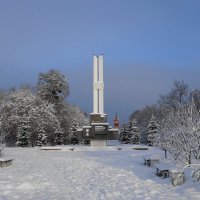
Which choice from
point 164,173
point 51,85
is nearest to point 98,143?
point 51,85

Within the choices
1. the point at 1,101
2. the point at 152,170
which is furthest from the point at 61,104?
the point at 152,170

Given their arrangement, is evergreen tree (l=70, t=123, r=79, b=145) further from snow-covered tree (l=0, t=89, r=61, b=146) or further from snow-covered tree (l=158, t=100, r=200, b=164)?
→ snow-covered tree (l=158, t=100, r=200, b=164)

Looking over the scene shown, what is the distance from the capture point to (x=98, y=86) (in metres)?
41.8

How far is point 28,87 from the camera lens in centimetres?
5416

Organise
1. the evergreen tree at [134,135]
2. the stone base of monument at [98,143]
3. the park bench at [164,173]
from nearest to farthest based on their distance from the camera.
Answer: the park bench at [164,173] → the stone base of monument at [98,143] → the evergreen tree at [134,135]

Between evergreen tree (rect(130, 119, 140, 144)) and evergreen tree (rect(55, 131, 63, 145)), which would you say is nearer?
evergreen tree (rect(55, 131, 63, 145))

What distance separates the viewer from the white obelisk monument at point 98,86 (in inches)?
1647

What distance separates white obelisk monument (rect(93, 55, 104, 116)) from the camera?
41.8 metres

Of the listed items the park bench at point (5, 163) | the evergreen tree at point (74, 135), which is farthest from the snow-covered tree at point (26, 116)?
the park bench at point (5, 163)

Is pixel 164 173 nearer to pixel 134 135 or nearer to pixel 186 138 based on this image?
pixel 186 138

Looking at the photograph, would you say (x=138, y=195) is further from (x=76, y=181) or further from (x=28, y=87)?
(x=28, y=87)

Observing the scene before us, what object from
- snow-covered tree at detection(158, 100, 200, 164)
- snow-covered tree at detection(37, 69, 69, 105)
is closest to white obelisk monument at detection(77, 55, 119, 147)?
snow-covered tree at detection(37, 69, 69, 105)

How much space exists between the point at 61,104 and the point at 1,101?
30.8 feet

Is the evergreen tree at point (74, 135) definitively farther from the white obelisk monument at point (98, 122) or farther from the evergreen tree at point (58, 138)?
the white obelisk monument at point (98, 122)
